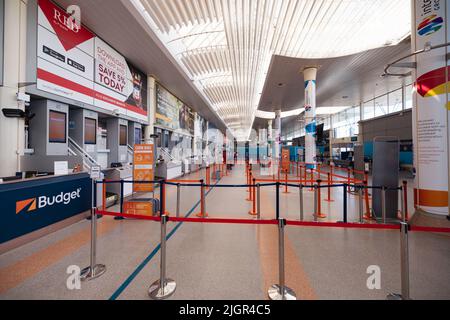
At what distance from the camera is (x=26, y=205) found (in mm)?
3104

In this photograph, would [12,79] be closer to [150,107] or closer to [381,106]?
[150,107]

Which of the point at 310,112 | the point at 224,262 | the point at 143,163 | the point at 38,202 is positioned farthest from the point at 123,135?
the point at 310,112

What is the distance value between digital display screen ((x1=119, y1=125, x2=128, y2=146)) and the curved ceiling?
366 cm

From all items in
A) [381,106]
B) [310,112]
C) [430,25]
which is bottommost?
[430,25]

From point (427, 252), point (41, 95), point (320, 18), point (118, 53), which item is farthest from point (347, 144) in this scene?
point (41, 95)

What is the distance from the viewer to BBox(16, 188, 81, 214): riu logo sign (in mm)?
3045

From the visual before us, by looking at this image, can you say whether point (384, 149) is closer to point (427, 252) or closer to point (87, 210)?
point (427, 252)

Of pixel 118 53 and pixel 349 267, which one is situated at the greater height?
pixel 118 53

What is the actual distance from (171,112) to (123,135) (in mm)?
4942

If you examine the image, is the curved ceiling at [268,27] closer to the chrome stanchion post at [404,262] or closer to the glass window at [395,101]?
the chrome stanchion post at [404,262]

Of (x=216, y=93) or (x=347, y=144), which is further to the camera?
(x=347, y=144)

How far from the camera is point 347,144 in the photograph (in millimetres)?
20781
